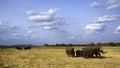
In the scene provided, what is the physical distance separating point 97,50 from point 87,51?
1.85 m

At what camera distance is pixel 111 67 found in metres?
25.7

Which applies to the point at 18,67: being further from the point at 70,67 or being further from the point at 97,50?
the point at 97,50

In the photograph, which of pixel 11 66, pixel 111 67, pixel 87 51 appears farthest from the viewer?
pixel 87 51

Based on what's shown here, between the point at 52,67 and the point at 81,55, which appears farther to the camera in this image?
the point at 81,55

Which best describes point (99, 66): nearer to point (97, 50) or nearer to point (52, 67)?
point (52, 67)

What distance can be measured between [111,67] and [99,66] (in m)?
1.38

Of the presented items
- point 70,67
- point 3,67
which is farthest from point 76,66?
point 3,67

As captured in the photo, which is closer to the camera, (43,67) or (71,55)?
(43,67)

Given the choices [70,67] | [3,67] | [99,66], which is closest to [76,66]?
[70,67]

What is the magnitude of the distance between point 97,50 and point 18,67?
55.7 ft

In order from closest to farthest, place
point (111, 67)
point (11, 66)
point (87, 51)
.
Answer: point (111, 67)
point (11, 66)
point (87, 51)

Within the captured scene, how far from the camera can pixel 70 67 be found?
26.0 m

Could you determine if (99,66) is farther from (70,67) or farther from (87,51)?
(87,51)

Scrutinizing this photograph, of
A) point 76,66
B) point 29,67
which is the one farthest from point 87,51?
point 29,67
